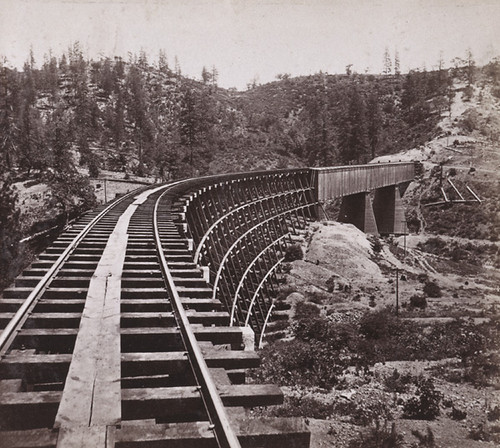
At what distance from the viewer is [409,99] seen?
93.8 meters

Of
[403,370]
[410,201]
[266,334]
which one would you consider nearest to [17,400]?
[403,370]

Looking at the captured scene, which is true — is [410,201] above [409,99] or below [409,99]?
below

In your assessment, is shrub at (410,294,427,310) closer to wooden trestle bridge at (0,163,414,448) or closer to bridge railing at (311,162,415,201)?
bridge railing at (311,162,415,201)

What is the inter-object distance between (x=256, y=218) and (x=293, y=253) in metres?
4.96

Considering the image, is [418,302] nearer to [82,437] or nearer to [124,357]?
[124,357]

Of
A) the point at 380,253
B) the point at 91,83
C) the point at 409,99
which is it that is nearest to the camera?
the point at 380,253

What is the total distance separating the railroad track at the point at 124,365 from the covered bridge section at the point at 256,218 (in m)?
5.04

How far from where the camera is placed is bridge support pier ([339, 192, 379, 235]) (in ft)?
145

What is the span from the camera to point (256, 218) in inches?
1045

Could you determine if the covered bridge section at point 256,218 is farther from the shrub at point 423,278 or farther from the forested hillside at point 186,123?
the forested hillside at point 186,123

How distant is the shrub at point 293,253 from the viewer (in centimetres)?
3036

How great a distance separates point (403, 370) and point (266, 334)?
962 cm

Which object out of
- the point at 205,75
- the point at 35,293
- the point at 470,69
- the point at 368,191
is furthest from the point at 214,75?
the point at 35,293

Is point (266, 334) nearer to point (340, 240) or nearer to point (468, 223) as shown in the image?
point (340, 240)
